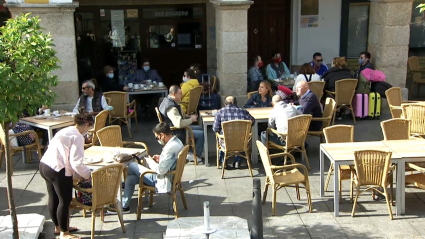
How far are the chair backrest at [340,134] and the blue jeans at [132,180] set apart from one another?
2.67m

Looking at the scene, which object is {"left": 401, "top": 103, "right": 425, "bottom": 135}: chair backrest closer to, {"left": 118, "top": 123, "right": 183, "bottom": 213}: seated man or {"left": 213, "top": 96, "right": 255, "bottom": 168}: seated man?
{"left": 213, "top": 96, "right": 255, "bottom": 168}: seated man

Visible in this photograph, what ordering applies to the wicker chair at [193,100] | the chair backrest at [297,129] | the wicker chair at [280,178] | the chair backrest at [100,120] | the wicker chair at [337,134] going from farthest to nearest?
1. the wicker chair at [193,100]
2. the chair backrest at [100,120]
3. the chair backrest at [297,129]
4. the wicker chair at [337,134]
5. the wicker chair at [280,178]

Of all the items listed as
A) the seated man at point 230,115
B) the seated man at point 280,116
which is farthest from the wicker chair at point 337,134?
the seated man at point 230,115

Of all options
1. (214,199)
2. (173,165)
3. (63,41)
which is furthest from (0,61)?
(63,41)

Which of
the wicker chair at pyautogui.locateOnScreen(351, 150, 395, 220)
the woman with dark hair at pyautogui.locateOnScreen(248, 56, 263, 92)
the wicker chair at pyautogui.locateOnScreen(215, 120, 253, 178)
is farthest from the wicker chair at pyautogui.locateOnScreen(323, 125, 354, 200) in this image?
the woman with dark hair at pyautogui.locateOnScreen(248, 56, 263, 92)

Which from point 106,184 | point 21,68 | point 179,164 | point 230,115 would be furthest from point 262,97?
point 21,68

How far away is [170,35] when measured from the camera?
15.8m

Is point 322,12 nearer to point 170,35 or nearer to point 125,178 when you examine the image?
point 170,35

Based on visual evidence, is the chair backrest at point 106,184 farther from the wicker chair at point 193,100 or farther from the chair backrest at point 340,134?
the wicker chair at point 193,100

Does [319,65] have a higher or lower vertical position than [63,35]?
lower

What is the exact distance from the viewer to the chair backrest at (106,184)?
6.98 meters

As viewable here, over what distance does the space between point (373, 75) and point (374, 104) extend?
2.13ft

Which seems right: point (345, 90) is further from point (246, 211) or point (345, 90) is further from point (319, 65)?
point (246, 211)

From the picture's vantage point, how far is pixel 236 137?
929 cm
